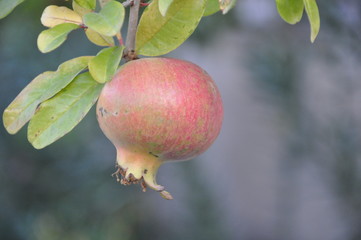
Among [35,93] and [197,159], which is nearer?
[35,93]

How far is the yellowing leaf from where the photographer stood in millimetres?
767

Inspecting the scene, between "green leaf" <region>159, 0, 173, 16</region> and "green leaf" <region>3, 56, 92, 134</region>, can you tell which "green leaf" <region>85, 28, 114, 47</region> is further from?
"green leaf" <region>159, 0, 173, 16</region>

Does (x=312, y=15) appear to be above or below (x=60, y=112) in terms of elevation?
above

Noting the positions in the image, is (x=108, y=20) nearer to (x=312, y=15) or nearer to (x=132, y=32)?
(x=132, y=32)

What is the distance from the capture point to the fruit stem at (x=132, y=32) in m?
0.76

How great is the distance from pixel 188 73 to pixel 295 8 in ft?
0.56

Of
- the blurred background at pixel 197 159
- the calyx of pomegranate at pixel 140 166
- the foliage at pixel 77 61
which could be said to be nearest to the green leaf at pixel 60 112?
the foliage at pixel 77 61

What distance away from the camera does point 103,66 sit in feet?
2.35

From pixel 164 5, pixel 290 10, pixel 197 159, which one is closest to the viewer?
pixel 164 5

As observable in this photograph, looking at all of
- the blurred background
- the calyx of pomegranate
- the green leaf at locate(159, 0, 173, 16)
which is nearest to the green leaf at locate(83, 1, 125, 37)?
the green leaf at locate(159, 0, 173, 16)

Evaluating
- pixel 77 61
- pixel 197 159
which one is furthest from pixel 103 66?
pixel 197 159

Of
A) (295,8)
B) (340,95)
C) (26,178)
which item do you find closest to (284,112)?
(340,95)

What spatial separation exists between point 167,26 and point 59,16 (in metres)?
0.16

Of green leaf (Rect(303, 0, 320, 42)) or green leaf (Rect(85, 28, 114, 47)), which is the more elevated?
green leaf (Rect(303, 0, 320, 42))
